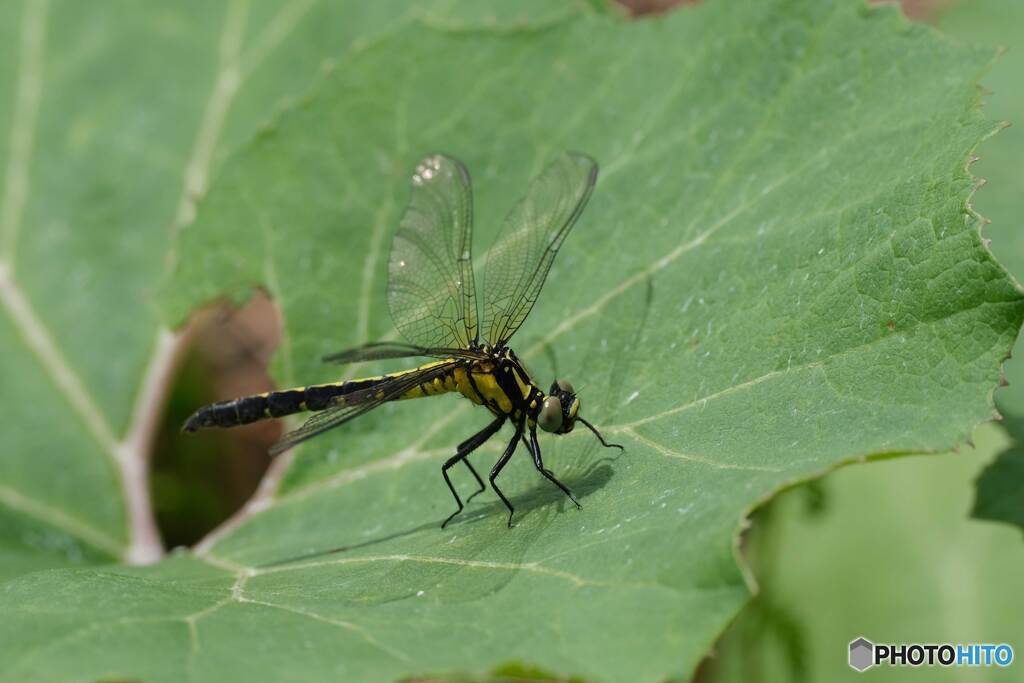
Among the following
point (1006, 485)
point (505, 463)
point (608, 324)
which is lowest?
point (1006, 485)

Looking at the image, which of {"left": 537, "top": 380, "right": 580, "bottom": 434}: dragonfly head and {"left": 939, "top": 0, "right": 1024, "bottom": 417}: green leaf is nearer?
{"left": 537, "top": 380, "right": 580, "bottom": 434}: dragonfly head

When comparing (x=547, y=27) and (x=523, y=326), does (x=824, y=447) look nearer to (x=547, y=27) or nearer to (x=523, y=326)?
(x=523, y=326)

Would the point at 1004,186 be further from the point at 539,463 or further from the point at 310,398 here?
the point at 310,398

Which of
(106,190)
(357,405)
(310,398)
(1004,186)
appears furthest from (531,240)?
(106,190)

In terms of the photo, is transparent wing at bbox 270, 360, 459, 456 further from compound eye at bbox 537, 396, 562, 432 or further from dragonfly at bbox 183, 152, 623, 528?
compound eye at bbox 537, 396, 562, 432

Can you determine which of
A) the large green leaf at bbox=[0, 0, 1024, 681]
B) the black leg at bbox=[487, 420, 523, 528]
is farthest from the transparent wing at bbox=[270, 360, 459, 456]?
the black leg at bbox=[487, 420, 523, 528]

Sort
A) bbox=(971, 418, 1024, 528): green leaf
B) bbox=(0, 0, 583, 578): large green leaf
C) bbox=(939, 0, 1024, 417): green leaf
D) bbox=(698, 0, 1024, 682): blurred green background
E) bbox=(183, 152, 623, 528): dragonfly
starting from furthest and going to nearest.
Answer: bbox=(0, 0, 583, 578): large green leaf < bbox=(698, 0, 1024, 682): blurred green background < bbox=(939, 0, 1024, 417): green leaf < bbox=(183, 152, 623, 528): dragonfly < bbox=(971, 418, 1024, 528): green leaf

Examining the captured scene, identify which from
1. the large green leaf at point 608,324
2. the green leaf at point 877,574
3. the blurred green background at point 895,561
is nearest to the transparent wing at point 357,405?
the large green leaf at point 608,324

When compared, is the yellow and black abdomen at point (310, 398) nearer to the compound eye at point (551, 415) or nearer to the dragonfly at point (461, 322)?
the dragonfly at point (461, 322)
